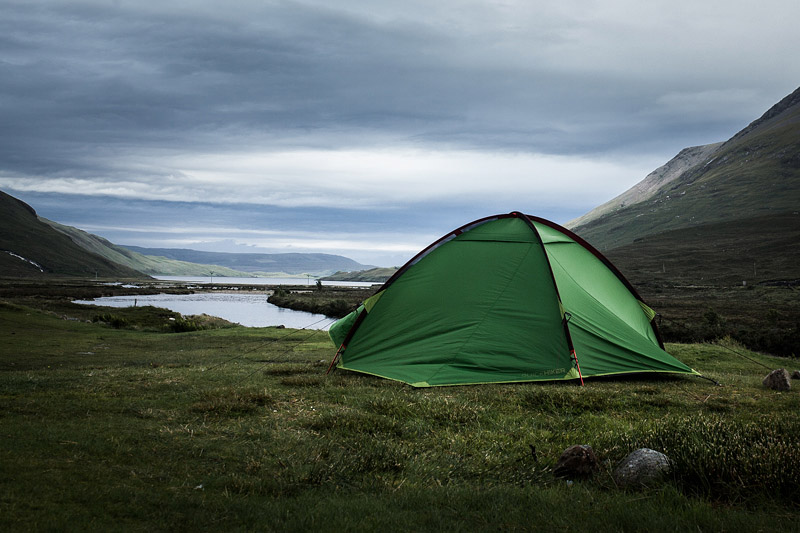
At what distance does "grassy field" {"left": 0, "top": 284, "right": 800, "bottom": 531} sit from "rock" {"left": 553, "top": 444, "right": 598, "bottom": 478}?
13cm

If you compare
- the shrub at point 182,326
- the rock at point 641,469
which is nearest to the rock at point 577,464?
the rock at point 641,469

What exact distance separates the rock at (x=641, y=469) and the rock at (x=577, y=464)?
0.96 feet

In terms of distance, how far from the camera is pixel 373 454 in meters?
6.85

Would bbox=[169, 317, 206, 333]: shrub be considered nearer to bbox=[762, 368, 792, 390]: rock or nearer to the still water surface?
the still water surface

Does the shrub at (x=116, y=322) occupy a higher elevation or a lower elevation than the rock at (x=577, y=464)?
lower

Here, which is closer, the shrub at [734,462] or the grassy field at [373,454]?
the grassy field at [373,454]

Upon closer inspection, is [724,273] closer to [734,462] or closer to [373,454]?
[734,462]

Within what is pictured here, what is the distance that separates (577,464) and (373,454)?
101 inches

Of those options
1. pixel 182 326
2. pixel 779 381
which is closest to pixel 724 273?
pixel 182 326

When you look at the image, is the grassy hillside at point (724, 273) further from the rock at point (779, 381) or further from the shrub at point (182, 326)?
the shrub at point (182, 326)

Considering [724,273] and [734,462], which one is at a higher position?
[724,273]

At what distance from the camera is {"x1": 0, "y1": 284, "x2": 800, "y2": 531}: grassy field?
16.6 feet

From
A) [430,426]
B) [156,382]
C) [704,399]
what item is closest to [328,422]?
[430,426]

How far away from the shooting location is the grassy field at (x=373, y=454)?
5.06 meters
